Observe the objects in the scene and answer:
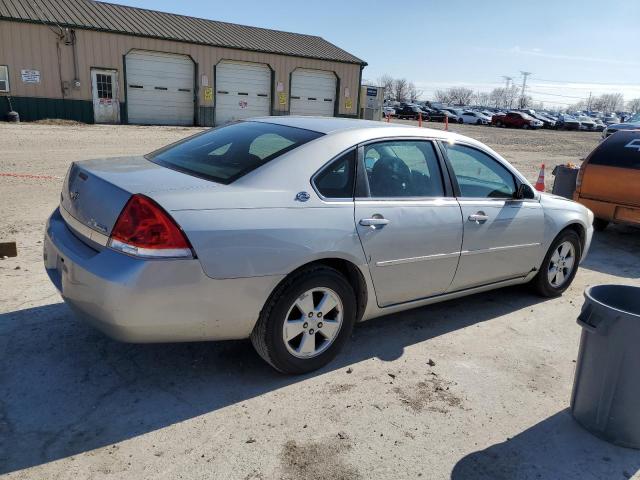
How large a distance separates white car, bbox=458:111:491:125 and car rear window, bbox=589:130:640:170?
42.9 metres

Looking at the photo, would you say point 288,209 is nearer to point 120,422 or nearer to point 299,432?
point 299,432

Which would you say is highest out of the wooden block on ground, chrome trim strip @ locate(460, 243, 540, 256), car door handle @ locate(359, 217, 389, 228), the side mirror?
the side mirror

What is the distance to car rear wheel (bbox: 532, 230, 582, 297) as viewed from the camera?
5164 mm

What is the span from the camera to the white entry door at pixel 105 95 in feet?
81.7

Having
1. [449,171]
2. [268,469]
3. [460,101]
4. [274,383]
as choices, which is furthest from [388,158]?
[460,101]

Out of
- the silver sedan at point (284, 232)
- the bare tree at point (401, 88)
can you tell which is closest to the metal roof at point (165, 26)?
the silver sedan at point (284, 232)

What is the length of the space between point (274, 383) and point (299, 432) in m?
0.53

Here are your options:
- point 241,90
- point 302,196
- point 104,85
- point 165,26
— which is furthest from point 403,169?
point 241,90

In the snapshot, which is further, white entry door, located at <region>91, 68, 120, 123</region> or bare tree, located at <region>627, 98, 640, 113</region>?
bare tree, located at <region>627, 98, 640, 113</region>

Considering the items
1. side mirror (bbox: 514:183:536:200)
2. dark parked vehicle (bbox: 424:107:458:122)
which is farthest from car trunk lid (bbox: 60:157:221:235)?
dark parked vehicle (bbox: 424:107:458:122)

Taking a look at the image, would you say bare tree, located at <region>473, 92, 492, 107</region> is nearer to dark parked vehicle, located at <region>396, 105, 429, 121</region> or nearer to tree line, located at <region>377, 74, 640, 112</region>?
tree line, located at <region>377, 74, 640, 112</region>

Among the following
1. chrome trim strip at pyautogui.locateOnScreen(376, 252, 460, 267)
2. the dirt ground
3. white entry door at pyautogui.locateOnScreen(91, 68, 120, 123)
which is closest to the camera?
the dirt ground

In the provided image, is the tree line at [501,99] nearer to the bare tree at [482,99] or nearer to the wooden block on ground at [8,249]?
the bare tree at [482,99]

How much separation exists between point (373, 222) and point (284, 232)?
69cm
